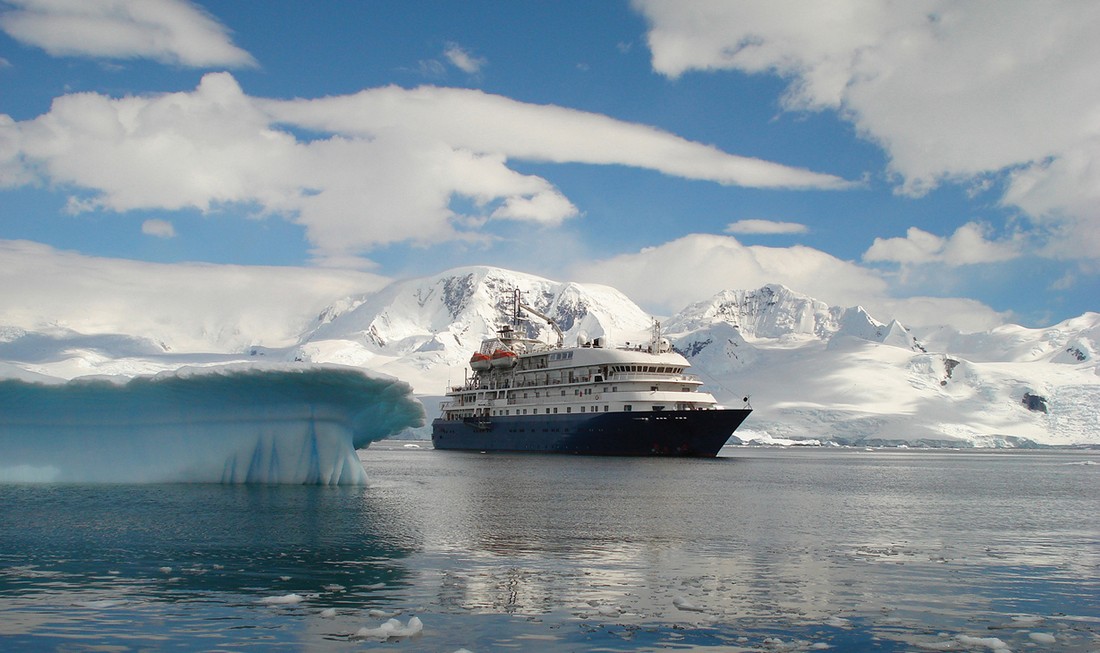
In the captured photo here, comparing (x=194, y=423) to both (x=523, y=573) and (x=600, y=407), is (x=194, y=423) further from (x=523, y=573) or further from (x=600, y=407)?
(x=600, y=407)

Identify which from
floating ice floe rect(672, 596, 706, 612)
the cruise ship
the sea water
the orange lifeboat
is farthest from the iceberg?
the orange lifeboat

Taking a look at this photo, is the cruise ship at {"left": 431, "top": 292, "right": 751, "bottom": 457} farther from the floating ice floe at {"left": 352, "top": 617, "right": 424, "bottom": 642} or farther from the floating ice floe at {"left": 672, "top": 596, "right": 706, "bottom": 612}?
the floating ice floe at {"left": 352, "top": 617, "right": 424, "bottom": 642}

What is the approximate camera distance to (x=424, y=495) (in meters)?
34.0

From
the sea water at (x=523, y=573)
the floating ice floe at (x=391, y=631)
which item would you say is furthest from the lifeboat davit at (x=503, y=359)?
the floating ice floe at (x=391, y=631)

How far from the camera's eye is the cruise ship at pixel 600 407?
67.8 m

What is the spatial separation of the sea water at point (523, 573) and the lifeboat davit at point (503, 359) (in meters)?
50.8

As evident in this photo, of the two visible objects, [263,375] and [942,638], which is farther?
[263,375]

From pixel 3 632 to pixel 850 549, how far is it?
53.5ft

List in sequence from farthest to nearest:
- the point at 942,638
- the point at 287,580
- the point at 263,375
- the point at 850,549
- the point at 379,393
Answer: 1. the point at 379,393
2. the point at 263,375
3. the point at 850,549
4. the point at 287,580
5. the point at 942,638

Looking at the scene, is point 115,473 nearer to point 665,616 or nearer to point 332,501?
point 332,501

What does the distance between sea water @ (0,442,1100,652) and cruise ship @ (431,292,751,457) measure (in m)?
35.0

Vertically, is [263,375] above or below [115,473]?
above

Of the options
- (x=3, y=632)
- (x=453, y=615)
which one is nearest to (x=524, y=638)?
(x=453, y=615)

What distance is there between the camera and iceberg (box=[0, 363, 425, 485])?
28.3 metres
